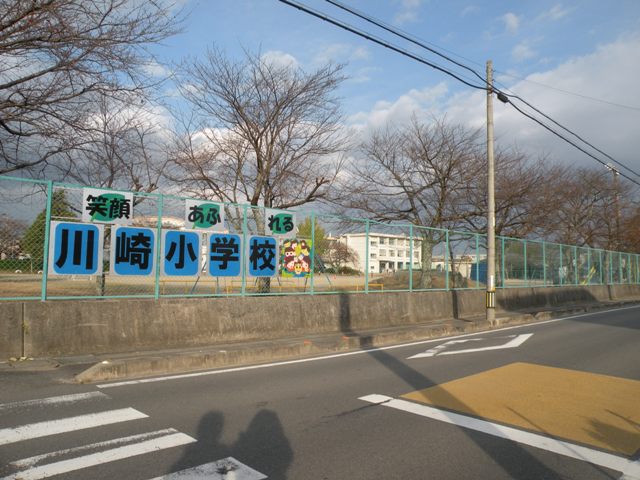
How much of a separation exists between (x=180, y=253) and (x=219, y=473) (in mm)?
6915

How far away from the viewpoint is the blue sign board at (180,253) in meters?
10.2

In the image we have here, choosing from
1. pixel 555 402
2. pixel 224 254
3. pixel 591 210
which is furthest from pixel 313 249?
pixel 591 210

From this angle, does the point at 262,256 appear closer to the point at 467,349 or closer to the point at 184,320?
the point at 184,320

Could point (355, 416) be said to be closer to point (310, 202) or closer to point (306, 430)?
point (306, 430)

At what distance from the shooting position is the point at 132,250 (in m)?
9.60

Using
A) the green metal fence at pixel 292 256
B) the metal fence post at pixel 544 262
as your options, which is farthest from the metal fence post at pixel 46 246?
the metal fence post at pixel 544 262

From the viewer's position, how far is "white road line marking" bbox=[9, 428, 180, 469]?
418cm

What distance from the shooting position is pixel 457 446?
477cm

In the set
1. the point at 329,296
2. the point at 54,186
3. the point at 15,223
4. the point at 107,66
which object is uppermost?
the point at 107,66

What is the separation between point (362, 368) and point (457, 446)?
3842mm

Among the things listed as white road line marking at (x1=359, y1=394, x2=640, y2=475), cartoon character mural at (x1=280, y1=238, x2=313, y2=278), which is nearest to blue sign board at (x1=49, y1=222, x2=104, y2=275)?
cartoon character mural at (x1=280, y1=238, x2=313, y2=278)

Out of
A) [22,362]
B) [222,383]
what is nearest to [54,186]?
[22,362]

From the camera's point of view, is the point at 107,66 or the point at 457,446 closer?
the point at 457,446

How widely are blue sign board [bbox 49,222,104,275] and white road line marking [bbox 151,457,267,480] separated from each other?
5972mm
